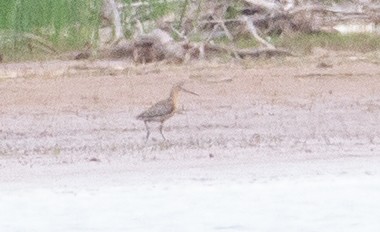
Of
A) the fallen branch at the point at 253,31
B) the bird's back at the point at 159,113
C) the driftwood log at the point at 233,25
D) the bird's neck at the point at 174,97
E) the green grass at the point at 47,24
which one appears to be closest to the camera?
the bird's back at the point at 159,113

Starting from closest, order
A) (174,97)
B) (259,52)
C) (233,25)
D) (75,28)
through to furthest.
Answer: (174,97), (259,52), (75,28), (233,25)

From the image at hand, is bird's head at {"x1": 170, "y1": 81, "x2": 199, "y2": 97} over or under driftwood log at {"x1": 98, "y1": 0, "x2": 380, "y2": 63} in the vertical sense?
under

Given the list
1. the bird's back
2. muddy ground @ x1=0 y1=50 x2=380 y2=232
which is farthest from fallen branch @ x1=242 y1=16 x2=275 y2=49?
the bird's back

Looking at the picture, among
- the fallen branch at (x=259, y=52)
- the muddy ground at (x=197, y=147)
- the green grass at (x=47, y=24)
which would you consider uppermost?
the green grass at (x=47, y=24)

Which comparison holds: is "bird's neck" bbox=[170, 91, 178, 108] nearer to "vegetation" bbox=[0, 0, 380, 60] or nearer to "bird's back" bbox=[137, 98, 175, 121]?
"bird's back" bbox=[137, 98, 175, 121]

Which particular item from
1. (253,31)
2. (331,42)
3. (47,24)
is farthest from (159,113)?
(331,42)

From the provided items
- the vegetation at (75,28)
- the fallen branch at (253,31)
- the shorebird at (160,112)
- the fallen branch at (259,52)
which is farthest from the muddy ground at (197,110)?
the fallen branch at (253,31)

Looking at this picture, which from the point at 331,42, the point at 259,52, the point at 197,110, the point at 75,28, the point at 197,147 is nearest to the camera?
the point at 197,147

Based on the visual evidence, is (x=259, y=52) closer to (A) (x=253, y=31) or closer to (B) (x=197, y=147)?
(A) (x=253, y=31)

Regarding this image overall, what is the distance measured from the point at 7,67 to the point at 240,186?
546cm

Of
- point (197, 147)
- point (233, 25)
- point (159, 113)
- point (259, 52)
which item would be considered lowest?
point (197, 147)

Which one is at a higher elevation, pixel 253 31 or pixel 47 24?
pixel 253 31

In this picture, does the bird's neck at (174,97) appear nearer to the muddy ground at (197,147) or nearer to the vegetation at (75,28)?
the muddy ground at (197,147)

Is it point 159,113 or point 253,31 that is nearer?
point 159,113
